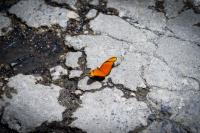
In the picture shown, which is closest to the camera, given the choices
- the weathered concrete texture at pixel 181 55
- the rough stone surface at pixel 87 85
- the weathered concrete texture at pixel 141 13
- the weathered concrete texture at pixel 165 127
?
the weathered concrete texture at pixel 165 127

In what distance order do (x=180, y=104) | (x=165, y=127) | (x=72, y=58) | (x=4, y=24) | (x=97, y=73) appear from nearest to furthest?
(x=165, y=127) → (x=180, y=104) → (x=97, y=73) → (x=72, y=58) → (x=4, y=24)

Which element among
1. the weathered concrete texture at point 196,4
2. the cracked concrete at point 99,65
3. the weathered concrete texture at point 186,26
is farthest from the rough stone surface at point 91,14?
the weathered concrete texture at point 196,4

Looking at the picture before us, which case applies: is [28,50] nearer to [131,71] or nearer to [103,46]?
[103,46]

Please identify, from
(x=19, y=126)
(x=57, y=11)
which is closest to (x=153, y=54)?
(x=57, y=11)

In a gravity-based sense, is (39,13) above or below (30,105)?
→ above

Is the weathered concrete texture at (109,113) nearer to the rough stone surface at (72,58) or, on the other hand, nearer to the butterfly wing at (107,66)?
the butterfly wing at (107,66)

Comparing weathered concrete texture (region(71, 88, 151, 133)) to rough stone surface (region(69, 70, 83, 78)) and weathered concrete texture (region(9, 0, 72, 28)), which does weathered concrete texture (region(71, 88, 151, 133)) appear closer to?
rough stone surface (region(69, 70, 83, 78))

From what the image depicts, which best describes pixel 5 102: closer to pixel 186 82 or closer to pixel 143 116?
pixel 143 116

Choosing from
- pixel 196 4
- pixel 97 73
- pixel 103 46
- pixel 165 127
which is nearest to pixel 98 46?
pixel 103 46
